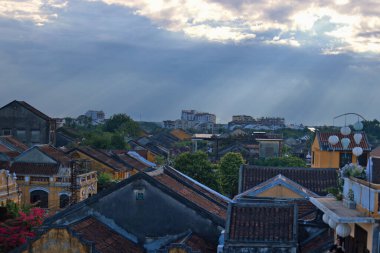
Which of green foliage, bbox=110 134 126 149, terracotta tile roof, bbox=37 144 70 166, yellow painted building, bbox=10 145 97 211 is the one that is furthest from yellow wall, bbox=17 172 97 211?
green foliage, bbox=110 134 126 149

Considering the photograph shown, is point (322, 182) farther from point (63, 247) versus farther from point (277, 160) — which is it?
point (277, 160)

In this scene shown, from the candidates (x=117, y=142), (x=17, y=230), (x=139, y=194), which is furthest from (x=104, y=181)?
(x=117, y=142)

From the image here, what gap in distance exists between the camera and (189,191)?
23547mm

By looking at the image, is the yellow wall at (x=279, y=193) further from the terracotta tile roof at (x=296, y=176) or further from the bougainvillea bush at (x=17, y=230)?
the bougainvillea bush at (x=17, y=230)

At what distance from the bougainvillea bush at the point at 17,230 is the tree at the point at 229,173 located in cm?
2577

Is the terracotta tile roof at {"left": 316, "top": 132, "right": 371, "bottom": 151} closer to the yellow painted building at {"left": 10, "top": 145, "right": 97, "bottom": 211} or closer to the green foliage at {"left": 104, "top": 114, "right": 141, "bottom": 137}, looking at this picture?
the yellow painted building at {"left": 10, "top": 145, "right": 97, "bottom": 211}

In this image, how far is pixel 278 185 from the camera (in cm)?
2247

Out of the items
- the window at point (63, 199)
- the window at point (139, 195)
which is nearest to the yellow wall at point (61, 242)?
the window at point (139, 195)

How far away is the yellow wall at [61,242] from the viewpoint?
680 inches

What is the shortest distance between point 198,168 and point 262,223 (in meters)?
29.6

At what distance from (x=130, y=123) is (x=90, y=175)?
73.8m

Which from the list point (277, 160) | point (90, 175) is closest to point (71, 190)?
point (90, 175)

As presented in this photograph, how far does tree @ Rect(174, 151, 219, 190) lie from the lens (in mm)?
46156

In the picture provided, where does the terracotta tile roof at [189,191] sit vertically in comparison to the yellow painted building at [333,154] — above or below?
below
